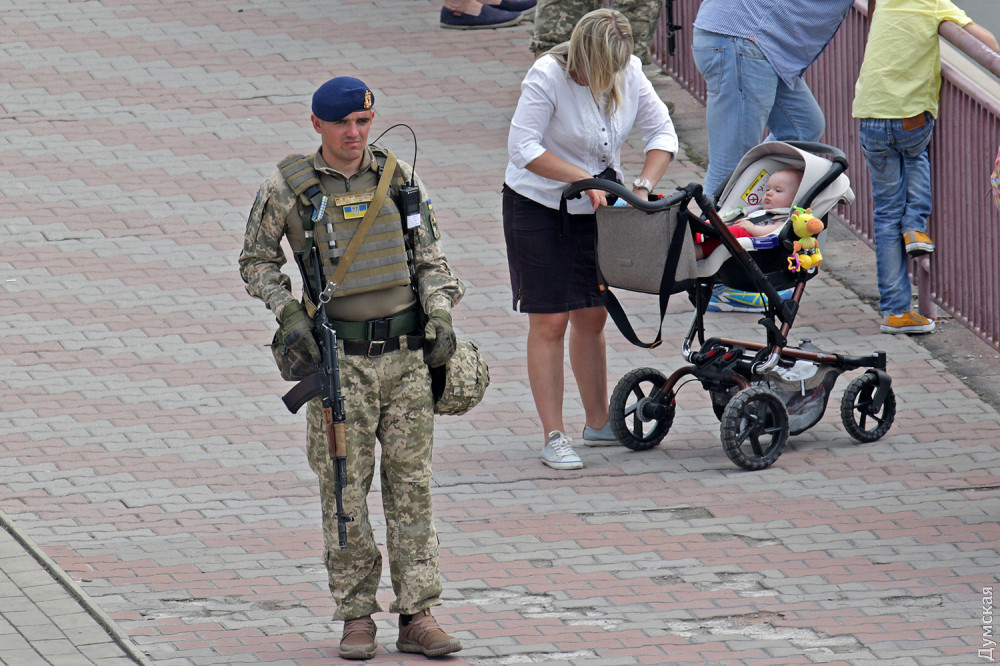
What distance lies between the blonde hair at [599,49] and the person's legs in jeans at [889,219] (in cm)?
222

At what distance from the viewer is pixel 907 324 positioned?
9680 mm

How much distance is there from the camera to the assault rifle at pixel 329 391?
6027mm

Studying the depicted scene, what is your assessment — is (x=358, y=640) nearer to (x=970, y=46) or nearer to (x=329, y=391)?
(x=329, y=391)

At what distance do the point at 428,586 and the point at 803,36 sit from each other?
16.0ft

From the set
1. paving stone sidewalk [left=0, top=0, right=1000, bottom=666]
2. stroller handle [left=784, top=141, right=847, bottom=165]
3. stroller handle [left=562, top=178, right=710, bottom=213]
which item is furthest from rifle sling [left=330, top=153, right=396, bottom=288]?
stroller handle [left=784, top=141, right=847, bottom=165]

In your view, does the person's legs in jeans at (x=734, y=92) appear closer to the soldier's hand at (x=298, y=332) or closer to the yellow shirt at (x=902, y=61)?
the yellow shirt at (x=902, y=61)

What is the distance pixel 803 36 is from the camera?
9914mm

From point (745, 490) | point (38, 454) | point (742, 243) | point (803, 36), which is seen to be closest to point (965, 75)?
point (803, 36)

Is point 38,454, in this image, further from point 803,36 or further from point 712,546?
point 803,36

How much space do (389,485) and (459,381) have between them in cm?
45

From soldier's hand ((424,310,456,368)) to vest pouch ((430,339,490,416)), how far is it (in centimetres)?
9

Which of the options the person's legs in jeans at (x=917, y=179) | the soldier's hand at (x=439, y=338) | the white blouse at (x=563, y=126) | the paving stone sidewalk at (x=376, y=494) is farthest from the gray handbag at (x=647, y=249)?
the person's legs in jeans at (x=917, y=179)

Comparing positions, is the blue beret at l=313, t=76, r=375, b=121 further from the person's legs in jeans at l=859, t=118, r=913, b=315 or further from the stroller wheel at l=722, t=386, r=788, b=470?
the person's legs in jeans at l=859, t=118, r=913, b=315

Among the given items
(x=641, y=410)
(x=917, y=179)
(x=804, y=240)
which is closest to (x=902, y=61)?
(x=917, y=179)
